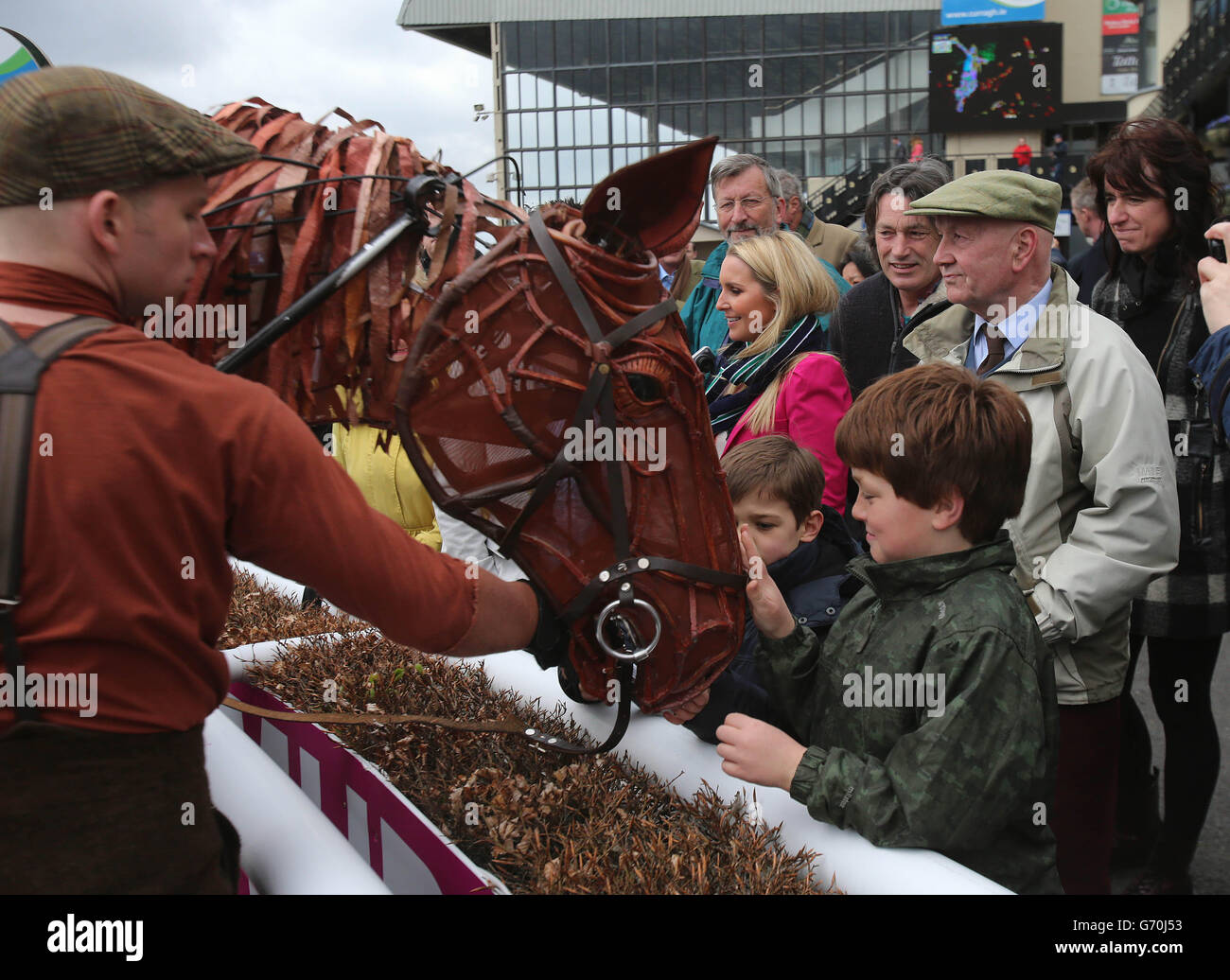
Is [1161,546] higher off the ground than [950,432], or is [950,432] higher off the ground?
[950,432]

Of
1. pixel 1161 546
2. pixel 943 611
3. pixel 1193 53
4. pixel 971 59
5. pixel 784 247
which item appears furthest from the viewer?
pixel 971 59

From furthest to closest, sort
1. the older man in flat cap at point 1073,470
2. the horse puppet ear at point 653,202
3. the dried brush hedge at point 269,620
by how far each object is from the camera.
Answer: the dried brush hedge at point 269,620 < the older man in flat cap at point 1073,470 < the horse puppet ear at point 653,202

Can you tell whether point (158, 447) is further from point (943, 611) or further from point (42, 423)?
point (943, 611)

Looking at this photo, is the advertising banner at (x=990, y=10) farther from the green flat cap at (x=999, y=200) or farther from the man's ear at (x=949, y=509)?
the man's ear at (x=949, y=509)

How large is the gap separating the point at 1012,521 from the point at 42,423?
84.5 inches

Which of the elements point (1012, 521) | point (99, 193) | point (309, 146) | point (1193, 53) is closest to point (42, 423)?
point (99, 193)

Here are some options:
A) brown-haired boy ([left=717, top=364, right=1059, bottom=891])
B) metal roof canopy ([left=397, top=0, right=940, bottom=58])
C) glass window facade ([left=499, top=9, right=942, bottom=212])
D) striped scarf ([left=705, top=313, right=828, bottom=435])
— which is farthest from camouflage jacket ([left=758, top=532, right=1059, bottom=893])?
metal roof canopy ([left=397, top=0, right=940, bottom=58])

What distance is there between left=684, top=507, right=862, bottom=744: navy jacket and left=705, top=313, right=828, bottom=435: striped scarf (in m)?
0.54

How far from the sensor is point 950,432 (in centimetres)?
188

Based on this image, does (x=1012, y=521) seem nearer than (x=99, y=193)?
No

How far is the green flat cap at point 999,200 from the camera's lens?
2.54 metres

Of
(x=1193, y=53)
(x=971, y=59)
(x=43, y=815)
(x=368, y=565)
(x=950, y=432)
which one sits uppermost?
(x=971, y=59)

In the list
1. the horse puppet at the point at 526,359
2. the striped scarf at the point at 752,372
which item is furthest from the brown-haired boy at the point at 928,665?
the striped scarf at the point at 752,372

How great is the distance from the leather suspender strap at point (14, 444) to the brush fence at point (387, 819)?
0.65m
